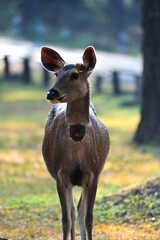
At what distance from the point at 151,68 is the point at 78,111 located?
8.20 m

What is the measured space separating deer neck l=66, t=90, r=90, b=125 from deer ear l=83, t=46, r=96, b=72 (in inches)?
11.4

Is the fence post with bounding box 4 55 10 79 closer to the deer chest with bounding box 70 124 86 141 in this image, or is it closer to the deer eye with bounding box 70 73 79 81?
the deer chest with bounding box 70 124 86 141

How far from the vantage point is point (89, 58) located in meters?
6.36

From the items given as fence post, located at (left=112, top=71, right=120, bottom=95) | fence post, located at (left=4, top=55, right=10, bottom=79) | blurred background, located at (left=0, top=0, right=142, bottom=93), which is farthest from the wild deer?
blurred background, located at (left=0, top=0, right=142, bottom=93)

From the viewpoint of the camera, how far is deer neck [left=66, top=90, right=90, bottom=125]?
638cm

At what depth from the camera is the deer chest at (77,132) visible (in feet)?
21.0

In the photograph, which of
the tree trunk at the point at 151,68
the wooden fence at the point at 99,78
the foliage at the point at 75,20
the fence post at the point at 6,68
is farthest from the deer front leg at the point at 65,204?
the foliage at the point at 75,20

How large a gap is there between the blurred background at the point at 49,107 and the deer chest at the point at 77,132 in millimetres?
879

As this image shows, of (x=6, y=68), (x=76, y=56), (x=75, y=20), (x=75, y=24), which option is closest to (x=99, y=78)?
(x=76, y=56)

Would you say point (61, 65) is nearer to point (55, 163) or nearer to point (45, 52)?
point (45, 52)

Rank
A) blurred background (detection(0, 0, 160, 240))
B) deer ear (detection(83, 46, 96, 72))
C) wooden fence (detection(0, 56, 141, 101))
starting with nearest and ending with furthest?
deer ear (detection(83, 46, 96, 72)) → blurred background (detection(0, 0, 160, 240)) → wooden fence (detection(0, 56, 141, 101))

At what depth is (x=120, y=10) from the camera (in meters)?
42.5

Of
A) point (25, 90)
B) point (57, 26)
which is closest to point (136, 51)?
point (57, 26)

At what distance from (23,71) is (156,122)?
16.7 m
